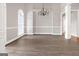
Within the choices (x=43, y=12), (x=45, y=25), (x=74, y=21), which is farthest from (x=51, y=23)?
(x=74, y=21)

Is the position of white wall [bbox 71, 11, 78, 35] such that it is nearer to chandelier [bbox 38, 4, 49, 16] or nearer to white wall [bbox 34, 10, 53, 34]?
white wall [bbox 34, 10, 53, 34]

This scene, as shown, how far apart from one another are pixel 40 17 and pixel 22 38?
54.4 inches

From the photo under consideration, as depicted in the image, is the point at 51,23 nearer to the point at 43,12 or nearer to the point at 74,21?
the point at 43,12

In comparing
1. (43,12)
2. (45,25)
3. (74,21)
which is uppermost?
(43,12)

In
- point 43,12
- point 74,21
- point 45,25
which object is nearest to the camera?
Result: point 45,25

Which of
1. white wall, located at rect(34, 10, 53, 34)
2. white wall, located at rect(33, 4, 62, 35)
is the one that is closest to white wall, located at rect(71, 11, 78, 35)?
white wall, located at rect(33, 4, 62, 35)

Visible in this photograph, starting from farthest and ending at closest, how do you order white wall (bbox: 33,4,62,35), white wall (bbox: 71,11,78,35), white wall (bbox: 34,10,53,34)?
white wall (bbox: 71,11,78,35), white wall (bbox: 33,4,62,35), white wall (bbox: 34,10,53,34)

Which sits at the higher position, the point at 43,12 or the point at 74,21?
the point at 43,12

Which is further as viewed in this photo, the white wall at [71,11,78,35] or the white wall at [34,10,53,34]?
the white wall at [71,11,78,35]

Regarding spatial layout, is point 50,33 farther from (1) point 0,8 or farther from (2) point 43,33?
(1) point 0,8

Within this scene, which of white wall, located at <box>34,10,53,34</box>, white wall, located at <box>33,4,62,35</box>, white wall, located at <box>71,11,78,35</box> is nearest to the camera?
white wall, located at <box>34,10,53,34</box>

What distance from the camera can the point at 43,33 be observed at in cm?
601

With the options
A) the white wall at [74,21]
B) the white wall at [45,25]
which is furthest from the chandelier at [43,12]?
the white wall at [74,21]

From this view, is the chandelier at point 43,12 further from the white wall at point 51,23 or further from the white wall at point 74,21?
the white wall at point 74,21
